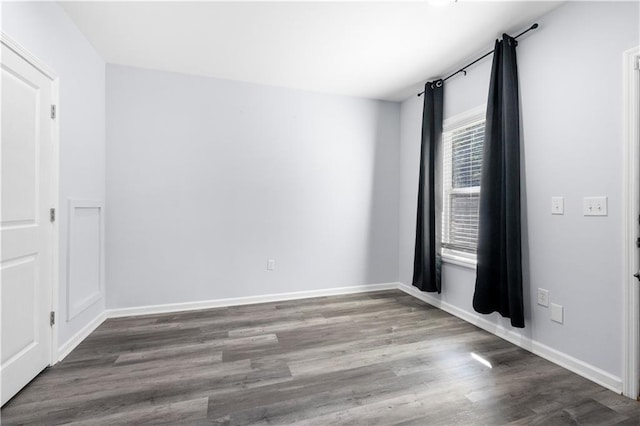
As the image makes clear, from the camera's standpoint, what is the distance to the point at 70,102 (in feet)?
7.00

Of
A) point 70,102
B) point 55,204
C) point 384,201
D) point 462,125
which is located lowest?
point 55,204

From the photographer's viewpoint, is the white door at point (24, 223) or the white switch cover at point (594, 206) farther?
the white switch cover at point (594, 206)

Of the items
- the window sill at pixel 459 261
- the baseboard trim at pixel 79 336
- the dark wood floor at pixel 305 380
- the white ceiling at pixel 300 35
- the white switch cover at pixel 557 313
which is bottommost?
the dark wood floor at pixel 305 380

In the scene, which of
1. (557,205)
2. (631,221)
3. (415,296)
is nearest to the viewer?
(631,221)

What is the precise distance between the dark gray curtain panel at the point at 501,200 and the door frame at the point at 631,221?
1.92 ft

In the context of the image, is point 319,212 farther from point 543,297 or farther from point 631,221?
point 631,221

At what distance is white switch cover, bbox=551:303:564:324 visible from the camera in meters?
1.99

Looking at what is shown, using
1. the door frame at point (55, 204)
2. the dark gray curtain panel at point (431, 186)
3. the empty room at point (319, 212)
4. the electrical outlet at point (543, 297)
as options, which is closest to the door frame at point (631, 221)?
the empty room at point (319, 212)

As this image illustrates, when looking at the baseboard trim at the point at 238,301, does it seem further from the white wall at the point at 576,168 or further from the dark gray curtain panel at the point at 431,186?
the white wall at the point at 576,168

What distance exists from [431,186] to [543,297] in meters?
1.49

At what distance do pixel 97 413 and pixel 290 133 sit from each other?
2933 mm

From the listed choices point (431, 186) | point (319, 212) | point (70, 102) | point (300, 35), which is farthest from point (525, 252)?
point (70, 102)

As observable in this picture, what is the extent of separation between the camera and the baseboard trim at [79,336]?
2.03 m

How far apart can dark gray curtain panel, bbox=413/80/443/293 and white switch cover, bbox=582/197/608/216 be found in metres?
1.35
